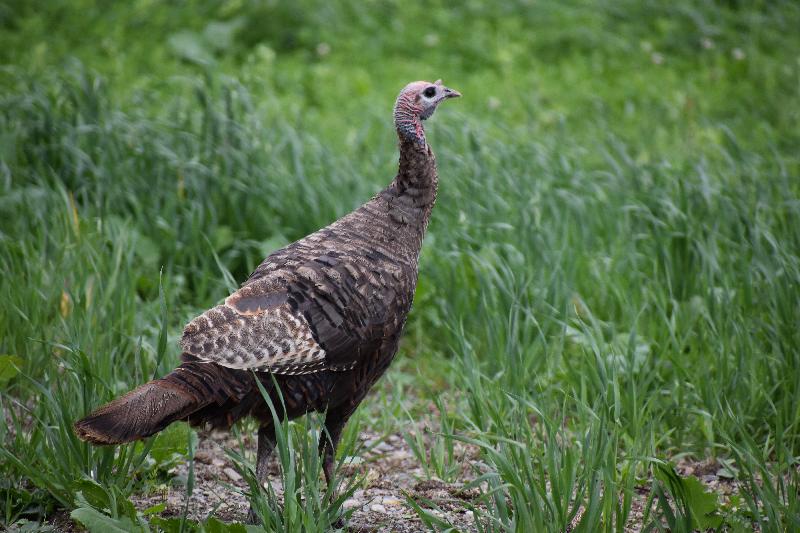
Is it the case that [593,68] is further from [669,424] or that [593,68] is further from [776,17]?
[669,424]

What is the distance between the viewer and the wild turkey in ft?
8.90

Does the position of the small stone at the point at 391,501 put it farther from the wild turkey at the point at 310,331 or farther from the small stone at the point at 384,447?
the small stone at the point at 384,447

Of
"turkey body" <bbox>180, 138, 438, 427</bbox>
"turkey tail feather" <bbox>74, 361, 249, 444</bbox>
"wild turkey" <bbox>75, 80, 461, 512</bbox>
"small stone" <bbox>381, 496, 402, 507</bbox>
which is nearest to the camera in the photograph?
"turkey tail feather" <bbox>74, 361, 249, 444</bbox>

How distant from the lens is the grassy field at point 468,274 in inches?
116

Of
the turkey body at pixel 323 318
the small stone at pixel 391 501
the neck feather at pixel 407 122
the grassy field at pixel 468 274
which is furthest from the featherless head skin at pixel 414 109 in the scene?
the small stone at pixel 391 501

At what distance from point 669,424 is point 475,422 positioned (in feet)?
2.69

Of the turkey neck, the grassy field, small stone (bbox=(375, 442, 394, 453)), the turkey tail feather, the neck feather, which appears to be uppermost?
the neck feather

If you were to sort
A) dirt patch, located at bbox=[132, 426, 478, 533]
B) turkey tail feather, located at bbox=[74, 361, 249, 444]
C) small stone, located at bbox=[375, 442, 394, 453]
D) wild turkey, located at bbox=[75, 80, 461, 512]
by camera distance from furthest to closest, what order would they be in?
small stone, located at bbox=[375, 442, 394, 453], dirt patch, located at bbox=[132, 426, 478, 533], wild turkey, located at bbox=[75, 80, 461, 512], turkey tail feather, located at bbox=[74, 361, 249, 444]

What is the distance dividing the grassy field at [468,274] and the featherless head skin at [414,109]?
0.86 m

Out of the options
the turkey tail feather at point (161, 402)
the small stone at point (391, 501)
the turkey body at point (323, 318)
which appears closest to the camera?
the turkey tail feather at point (161, 402)

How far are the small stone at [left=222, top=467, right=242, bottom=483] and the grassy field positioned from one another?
0.85ft

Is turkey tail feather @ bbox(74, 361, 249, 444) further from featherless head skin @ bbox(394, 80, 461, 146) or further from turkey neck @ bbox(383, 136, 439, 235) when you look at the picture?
featherless head skin @ bbox(394, 80, 461, 146)

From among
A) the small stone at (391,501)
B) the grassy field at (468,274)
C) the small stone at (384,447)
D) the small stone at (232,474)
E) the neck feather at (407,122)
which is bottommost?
the small stone at (384,447)

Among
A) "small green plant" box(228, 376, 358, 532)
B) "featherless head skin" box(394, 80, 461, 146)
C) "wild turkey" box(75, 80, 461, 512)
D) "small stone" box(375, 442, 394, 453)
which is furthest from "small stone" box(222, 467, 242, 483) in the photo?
"featherless head skin" box(394, 80, 461, 146)
